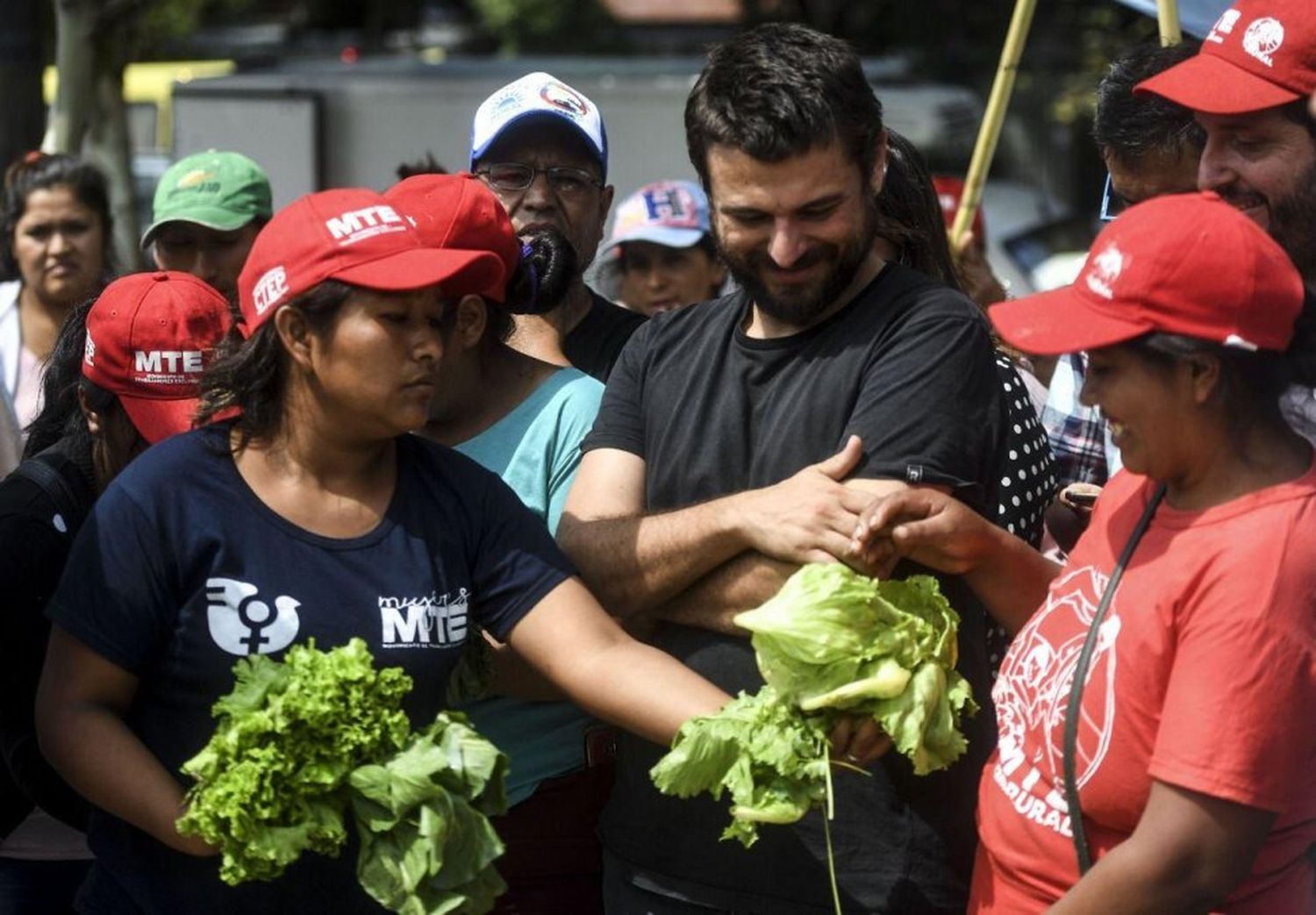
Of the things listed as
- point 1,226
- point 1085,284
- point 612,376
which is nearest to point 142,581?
point 612,376

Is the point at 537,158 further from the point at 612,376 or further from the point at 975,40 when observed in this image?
the point at 975,40

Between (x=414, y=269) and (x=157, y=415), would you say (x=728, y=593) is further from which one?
(x=157, y=415)

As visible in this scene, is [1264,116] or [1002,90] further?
[1002,90]

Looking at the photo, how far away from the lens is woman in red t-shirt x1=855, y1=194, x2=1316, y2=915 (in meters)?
2.85

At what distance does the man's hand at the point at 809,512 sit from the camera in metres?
3.41

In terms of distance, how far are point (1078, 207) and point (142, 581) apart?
1579 cm

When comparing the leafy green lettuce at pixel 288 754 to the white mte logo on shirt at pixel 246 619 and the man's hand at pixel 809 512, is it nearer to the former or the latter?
the white mte logo on shirt at pixel 246 619

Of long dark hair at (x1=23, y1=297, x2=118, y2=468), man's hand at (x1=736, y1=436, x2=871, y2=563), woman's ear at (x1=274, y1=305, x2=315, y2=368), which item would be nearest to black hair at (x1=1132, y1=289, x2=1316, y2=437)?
man's hand at (x1=736, y1=436, x2=871, y2=563)

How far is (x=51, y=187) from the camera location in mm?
7242

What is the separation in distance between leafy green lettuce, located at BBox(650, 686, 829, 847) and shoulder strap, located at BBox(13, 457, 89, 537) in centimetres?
136

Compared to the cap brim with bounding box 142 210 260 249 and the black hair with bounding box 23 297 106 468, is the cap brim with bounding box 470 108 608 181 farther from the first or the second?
the cap brim with bounding box 142 210 260 249

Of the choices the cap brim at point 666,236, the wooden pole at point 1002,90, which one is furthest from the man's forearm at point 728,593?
the cap brim at point 666,236

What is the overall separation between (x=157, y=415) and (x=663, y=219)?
3.96 metres

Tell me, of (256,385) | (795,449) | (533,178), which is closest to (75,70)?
(533,178)
